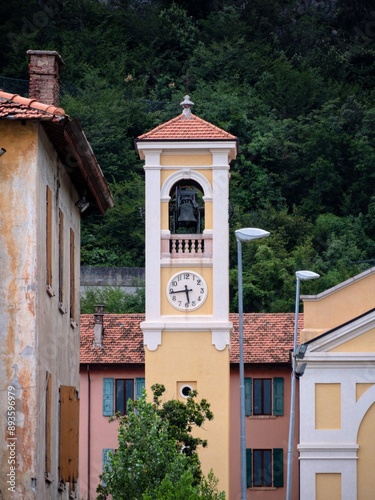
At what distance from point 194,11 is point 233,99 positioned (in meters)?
20.7

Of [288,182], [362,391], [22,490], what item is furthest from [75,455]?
[288,182]

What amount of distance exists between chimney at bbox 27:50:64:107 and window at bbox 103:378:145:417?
35.9 metres

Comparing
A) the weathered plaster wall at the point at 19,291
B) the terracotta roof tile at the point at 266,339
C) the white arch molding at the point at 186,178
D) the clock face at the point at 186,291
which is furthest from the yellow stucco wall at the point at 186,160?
the weathered plaster wall at the point at 19,291

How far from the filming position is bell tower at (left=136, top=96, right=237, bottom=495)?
61.5m

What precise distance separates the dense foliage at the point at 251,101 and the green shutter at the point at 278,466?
91.0 ft

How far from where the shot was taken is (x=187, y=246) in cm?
6284

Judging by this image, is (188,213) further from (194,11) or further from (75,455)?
(194,11)

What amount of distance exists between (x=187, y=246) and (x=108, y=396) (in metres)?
8.76

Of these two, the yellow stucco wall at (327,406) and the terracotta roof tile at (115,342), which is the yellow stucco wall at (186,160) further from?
the terracotta roof tile at (115,342)

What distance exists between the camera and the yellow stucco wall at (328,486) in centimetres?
6372

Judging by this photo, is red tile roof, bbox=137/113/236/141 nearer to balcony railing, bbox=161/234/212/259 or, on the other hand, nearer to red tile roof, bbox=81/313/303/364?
balcony railing, bbox=161/234/212/259

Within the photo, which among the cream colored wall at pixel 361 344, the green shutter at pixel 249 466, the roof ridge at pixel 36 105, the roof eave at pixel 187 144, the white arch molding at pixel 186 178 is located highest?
the roof eave at pixel 187 144

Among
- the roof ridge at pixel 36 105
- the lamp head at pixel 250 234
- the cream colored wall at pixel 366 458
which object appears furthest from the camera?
the cream colored wall at pixel 366 458

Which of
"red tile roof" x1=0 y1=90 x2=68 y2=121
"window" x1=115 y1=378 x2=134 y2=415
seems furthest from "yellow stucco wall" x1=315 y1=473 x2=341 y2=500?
"red tile roof" x1=0 y1=90 x2=68 y2=121
